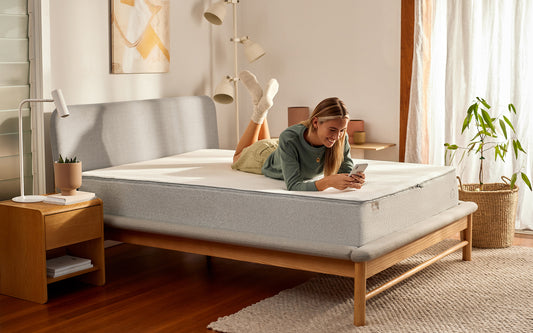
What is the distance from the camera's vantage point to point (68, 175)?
3.43 meters

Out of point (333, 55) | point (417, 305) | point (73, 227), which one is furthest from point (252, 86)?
point (417, 305)

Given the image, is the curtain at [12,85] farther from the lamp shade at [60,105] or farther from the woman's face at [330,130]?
the woman's face at [330,130]

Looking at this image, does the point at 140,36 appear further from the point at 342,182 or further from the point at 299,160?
the point at 342,182

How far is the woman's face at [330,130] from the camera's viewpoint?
321cm

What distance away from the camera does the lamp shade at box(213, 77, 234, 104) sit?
5105mm

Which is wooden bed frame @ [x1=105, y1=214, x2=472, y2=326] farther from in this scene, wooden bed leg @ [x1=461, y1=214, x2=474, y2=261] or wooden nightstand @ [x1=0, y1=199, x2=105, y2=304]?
wooden nightstand @ [x1=0, y1=199, x2=105, y2=304]

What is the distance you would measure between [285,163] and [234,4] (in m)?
2.43

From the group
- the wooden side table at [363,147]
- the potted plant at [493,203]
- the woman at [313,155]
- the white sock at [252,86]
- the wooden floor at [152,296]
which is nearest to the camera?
the wooden floor at [152,296]

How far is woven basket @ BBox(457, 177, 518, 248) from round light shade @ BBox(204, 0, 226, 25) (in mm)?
2087

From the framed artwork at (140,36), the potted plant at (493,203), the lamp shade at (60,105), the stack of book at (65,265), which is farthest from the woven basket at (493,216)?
the lamp shade at (60,105)

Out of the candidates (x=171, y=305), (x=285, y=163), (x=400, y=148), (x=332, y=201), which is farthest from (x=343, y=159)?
(x=400, y=148)

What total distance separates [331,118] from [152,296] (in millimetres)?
1226

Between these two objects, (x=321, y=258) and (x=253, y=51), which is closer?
(x=321, y=258)

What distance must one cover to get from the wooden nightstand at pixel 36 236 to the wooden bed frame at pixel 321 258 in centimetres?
28
